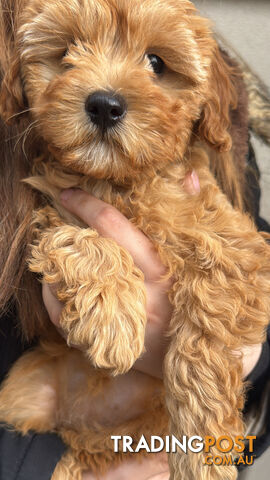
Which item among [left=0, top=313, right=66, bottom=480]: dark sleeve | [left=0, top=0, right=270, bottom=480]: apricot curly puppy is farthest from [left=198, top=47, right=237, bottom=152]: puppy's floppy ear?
[left=0, top=313, right=66, bottom=480]: dark sleeve

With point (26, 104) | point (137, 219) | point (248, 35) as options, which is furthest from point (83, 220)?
point (248, 35)

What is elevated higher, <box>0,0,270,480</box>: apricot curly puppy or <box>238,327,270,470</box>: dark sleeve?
Result: <box>0,0,270,480</box>: apricot curly puppy

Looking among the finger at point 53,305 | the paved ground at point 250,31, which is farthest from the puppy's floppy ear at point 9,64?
the paved ground at point 250,31

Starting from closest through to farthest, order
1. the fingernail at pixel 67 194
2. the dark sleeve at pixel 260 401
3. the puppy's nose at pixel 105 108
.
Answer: the puppy's nose at pixel 105 108 → the fingernail at pixel 67 194 → the dark sleeve at pixel 260 401

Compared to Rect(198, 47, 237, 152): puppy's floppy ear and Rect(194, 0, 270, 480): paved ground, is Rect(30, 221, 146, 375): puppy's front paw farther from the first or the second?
Rect(194, 0, 270, 480): paved ground

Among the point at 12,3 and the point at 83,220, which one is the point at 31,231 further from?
the point at 12,3

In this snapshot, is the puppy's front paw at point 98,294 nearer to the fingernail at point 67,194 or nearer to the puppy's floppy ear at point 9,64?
the fingernail at point 67,194

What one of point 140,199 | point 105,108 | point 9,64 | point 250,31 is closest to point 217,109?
point 140,199
